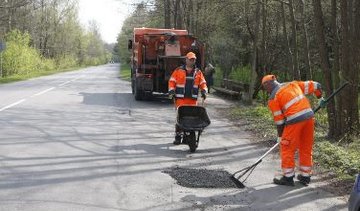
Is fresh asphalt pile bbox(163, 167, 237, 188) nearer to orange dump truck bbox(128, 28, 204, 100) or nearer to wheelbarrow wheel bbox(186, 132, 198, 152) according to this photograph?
wheelbarrow wheel bbox(186, 132, 198, 152)

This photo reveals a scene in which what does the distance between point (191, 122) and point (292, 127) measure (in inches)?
128

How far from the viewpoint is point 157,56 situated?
2052 cm

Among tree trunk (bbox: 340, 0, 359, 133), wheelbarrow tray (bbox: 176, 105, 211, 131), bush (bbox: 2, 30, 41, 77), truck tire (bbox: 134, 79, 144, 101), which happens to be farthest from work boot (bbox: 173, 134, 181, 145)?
bush (bbox: 2, 30, 41, 77)

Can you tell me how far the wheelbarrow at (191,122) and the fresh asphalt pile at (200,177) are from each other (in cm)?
163

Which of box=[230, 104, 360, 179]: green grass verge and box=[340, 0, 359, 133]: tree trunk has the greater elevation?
box=[340, 0, 359, 133]: tree trunk

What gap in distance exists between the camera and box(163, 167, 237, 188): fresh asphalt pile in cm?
741

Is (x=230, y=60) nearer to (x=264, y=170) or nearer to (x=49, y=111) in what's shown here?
(x=49, y=111)

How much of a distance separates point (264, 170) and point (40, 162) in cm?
350

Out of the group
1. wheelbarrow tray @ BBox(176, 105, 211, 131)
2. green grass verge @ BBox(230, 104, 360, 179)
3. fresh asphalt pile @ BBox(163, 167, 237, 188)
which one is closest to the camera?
fresh asphalt pile @ BBox(163, 167, 237, 188)

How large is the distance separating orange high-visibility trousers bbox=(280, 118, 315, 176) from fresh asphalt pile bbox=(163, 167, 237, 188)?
0.80 meters

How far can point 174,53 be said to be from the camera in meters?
20.6

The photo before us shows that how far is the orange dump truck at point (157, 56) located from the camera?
2017 cm

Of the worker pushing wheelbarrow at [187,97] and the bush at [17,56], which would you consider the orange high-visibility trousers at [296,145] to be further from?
the bush at [17,56]

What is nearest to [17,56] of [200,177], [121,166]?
[121,166]
